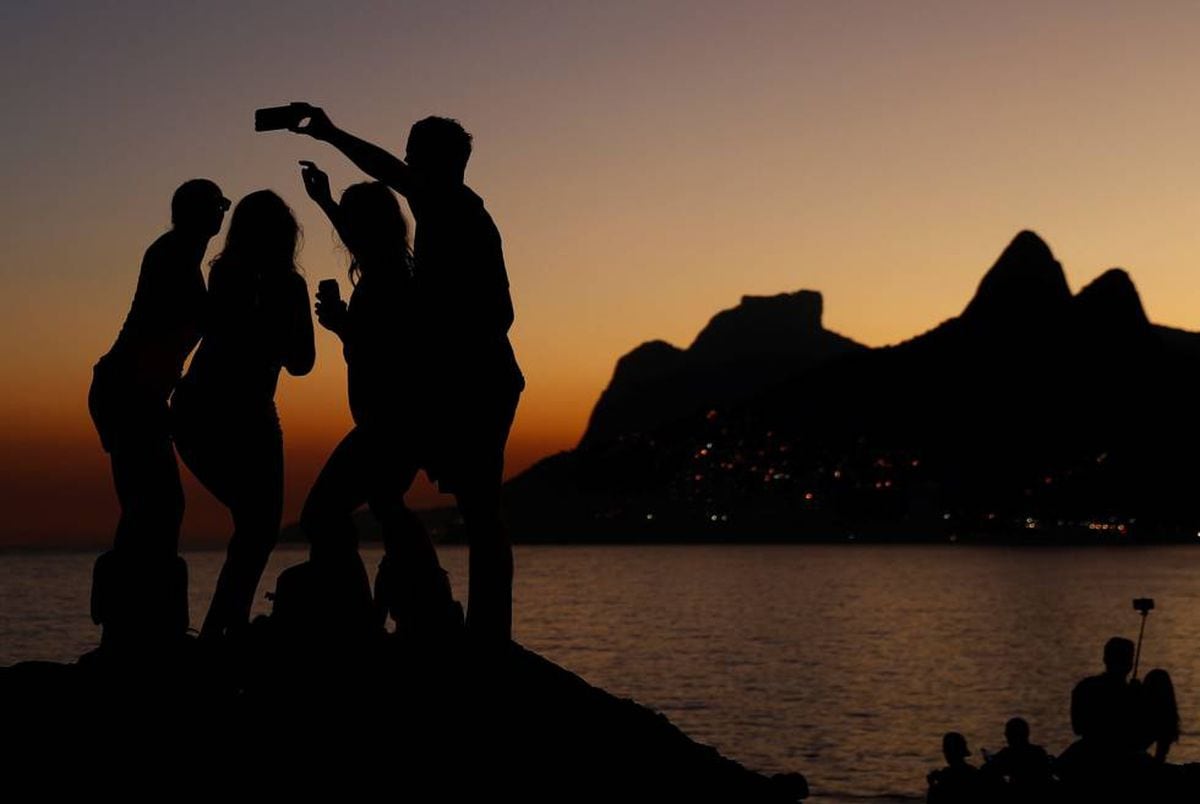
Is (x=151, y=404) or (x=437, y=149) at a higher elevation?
(x=437, y=149)

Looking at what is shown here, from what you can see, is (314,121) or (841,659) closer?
(314,121)

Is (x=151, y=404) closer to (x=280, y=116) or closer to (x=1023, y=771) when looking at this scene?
(x=280, y=116)

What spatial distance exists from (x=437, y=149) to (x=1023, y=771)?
375 inches

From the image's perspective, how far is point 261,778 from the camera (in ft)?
25.7

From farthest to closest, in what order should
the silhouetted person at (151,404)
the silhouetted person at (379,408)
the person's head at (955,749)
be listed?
1. the person's head at (955,749)
2. the silhouetted person at (151,404)
3. the silhouetted person at (379,408)

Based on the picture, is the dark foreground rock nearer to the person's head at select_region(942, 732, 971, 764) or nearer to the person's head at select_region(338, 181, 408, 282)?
the person's head at select_region(338, 181, 408, 282)

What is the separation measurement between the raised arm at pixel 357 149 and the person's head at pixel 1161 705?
282 inches

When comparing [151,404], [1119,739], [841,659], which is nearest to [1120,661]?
[1119,739]

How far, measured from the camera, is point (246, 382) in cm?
839

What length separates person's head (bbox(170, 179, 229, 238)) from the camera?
27.5ft

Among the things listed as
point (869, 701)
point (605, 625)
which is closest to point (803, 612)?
point (605, 625)

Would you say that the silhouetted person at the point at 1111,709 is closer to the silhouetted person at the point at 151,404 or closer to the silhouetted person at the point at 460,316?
the silhouetted person at the point at 460,316

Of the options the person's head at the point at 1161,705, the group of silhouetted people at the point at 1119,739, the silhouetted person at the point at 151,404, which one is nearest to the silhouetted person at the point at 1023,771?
the person's head at the point at 1161,705

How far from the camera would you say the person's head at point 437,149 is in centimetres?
790
